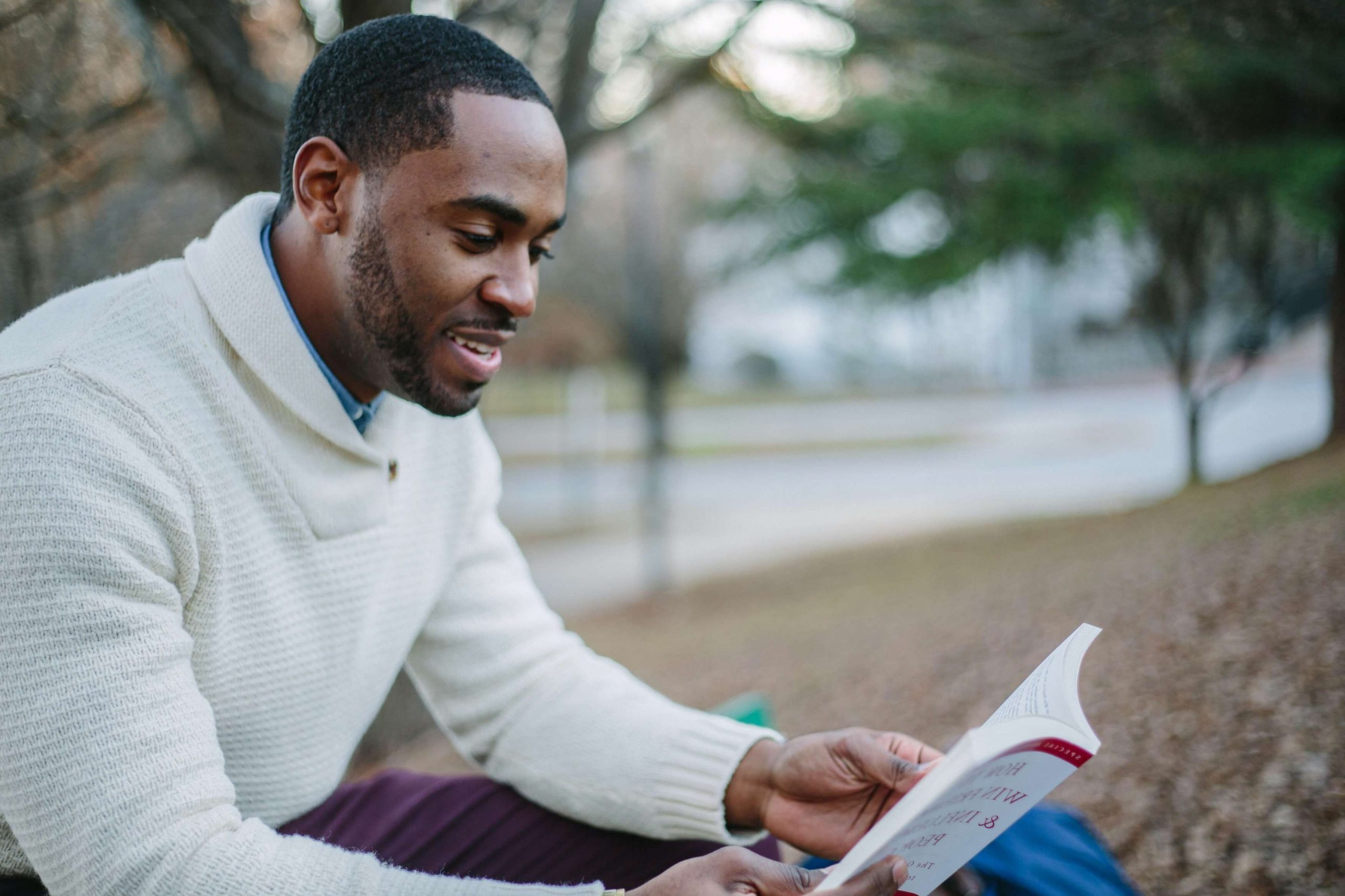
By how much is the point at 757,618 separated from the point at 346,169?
5225 mm

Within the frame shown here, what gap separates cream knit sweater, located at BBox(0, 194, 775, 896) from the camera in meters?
1.26

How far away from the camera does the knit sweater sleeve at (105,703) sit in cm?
124

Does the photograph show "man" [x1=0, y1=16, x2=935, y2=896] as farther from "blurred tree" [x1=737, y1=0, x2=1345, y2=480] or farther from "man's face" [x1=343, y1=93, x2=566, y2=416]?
"blurred tree" [x1=737, y1=0, x2=1345, y2=480]

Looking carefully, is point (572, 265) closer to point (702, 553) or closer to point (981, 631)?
point (702, 553)

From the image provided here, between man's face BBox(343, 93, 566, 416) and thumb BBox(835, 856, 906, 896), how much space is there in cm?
105

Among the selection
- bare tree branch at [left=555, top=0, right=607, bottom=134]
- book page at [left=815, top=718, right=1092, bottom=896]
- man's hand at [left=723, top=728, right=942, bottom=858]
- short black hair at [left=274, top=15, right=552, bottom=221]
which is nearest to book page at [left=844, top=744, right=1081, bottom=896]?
book page at [left=815, top=718, right=1092, bottom=896]

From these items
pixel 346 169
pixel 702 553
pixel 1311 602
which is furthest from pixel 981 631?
pixel 702 553

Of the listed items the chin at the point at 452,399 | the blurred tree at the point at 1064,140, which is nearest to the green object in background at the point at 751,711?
the chin at the point at 452,399

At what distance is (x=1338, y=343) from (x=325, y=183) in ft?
21.7

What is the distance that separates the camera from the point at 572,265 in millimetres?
19406

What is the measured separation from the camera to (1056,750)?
1.24m

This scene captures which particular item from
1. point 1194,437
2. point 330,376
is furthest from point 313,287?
point 1194,437

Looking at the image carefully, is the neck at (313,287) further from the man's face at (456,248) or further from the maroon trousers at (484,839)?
the maroon trousers at (484,839)

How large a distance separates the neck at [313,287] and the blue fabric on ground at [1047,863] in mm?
1477
